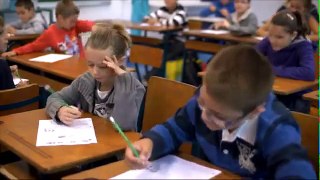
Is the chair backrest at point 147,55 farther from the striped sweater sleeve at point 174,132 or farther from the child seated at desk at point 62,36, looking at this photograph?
the striped sweater sleeve at point 174,132

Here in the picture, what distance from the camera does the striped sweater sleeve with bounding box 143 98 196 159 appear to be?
1.27 m

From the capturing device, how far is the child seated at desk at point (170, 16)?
17.7 ft

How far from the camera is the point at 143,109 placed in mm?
1993

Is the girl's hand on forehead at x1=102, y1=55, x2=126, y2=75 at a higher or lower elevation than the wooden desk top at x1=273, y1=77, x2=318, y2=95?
higher

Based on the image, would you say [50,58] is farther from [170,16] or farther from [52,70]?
[170,16]

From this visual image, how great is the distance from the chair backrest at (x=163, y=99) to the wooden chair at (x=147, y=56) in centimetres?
127

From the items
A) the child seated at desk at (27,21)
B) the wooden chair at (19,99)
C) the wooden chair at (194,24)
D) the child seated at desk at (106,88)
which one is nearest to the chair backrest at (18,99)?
the wooden chair at (19,99)

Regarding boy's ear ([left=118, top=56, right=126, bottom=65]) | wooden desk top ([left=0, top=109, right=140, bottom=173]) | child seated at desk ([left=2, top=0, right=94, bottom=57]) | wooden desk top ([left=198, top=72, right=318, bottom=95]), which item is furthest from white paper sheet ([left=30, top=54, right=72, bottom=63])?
wooden desk top ([left=0, top=109, right=140, bottom=173])

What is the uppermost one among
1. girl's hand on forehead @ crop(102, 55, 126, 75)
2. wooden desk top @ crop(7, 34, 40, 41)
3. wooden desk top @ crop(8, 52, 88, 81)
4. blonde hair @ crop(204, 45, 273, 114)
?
blonde hair @ crop(204, 45, 273, 114)

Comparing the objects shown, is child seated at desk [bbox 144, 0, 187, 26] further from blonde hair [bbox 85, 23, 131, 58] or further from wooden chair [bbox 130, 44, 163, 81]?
blonde hair [bbox 85, 23, 131, 58]

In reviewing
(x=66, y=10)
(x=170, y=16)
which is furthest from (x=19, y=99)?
(x=170, y=16)

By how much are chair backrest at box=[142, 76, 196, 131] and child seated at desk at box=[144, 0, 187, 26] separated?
3545 millimetres

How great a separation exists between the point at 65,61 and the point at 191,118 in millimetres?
1844

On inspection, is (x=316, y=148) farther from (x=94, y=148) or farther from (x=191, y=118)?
(x=94, y=148)
